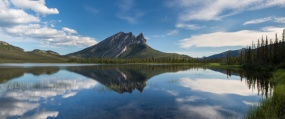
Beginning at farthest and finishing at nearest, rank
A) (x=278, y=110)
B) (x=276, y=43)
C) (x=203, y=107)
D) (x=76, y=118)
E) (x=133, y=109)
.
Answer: (x=276, y=43) → (x=203, y=107) → (x=133, y=109) → (x=76, y=118) → (x=278, y=110)

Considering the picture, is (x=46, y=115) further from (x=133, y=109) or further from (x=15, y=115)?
(x=133, y=109)

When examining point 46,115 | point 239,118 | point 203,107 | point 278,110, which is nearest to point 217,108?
point 203,107

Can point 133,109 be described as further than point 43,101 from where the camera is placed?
No

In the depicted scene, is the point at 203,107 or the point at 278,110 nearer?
the point at 278,110

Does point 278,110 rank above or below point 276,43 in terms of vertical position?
below

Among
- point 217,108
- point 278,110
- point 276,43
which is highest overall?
point 276,43

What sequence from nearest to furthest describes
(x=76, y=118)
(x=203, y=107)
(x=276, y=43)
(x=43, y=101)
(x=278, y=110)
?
1. (x=278, y=110)
2. (x=76, y=118)
3. (x=203, y=107)
4. (x=43, y=101)
5. (x=276, y=43)

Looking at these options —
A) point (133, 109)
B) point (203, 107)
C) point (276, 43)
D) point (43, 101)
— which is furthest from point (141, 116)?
point (276, 43)

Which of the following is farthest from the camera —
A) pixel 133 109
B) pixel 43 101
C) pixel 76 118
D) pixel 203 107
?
pixel 43 101

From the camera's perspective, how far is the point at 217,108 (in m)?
26.6

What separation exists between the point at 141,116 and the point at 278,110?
38.5ft

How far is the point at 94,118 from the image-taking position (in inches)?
829

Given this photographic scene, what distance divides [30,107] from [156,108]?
14.4m

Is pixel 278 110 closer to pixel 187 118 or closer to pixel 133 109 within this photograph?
pixel 187 118
